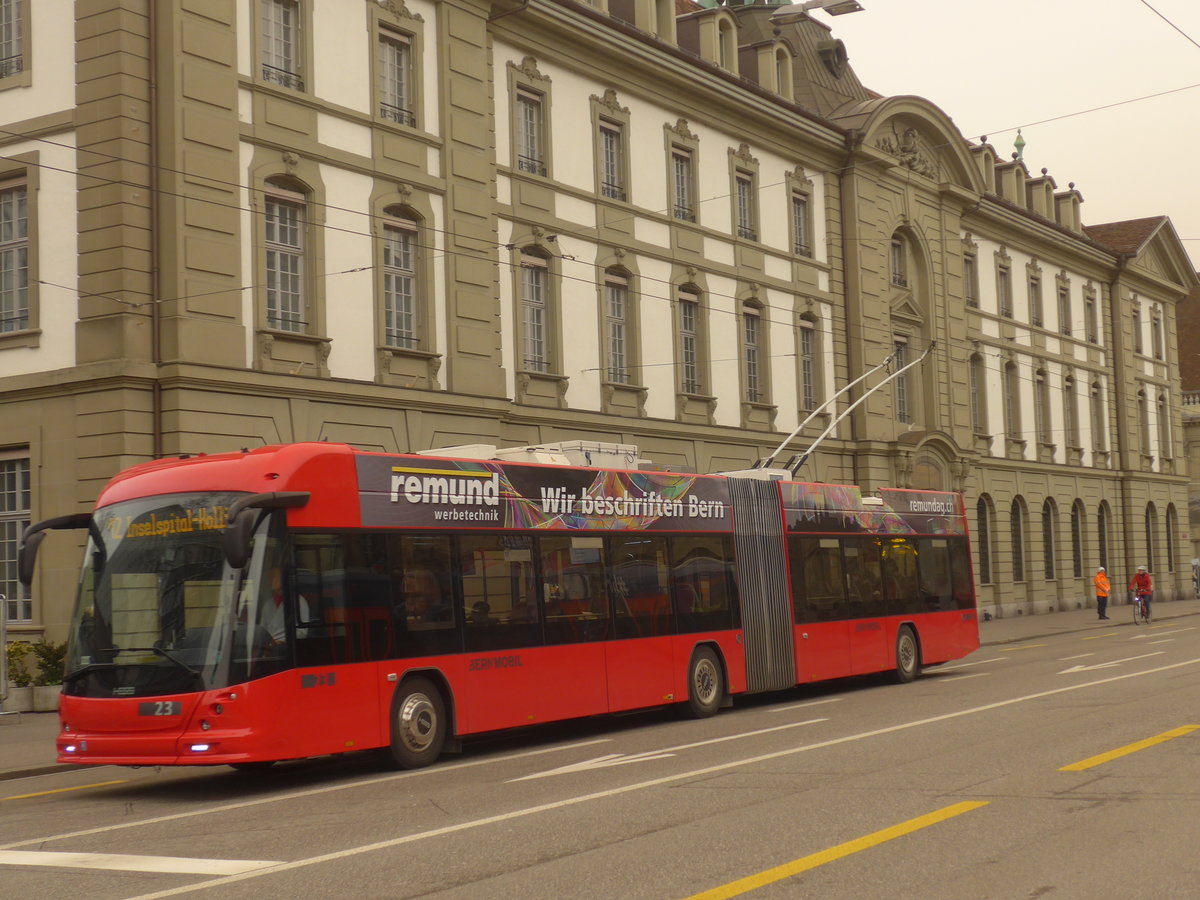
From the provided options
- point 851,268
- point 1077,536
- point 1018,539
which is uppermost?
point 851,268

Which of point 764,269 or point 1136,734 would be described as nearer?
point 1136,734

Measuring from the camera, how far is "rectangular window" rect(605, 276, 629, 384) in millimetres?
31484

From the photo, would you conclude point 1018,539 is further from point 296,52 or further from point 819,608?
point 296,52

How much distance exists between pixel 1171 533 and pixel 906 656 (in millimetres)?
43919

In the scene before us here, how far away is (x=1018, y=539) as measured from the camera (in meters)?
50.0

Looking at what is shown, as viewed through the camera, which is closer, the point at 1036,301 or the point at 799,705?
the point at 799,705

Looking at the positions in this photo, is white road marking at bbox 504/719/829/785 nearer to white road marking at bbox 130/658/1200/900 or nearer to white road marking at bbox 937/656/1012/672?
white road marking at bbox 130/658/1200/900

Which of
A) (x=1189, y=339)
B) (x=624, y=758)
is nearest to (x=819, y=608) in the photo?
(x=624, y=758)

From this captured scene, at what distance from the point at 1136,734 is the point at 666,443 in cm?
1921

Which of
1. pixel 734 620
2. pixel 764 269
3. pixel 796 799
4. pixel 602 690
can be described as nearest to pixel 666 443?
pixel 764 269

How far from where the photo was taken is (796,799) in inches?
420

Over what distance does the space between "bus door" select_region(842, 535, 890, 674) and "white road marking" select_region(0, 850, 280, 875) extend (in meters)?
14.2

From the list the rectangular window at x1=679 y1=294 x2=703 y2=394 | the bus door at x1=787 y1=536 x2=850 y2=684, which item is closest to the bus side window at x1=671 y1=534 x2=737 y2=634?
the bus door at x1=787 y1=536 x2=850 y2=684

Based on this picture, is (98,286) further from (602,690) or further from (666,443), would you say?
(666,443)
